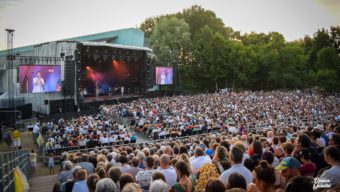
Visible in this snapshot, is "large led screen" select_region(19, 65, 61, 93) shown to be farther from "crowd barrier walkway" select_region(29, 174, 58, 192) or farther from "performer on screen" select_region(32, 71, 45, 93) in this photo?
"crowd barrier walkway" select_region(29, 174, 58, 192)

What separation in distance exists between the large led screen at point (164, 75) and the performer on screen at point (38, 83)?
55.0 ft

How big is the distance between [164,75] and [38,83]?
18.4 meters

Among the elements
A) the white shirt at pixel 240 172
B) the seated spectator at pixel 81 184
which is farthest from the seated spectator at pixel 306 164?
the seated spectator at pixel 81 184

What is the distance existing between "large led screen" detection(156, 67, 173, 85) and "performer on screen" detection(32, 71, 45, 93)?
1675 centimetres

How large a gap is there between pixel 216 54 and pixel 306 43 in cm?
2421

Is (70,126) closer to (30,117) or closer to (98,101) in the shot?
(30,117)

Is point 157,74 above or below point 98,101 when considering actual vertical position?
above

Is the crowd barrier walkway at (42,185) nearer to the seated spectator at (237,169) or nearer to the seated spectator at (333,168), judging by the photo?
the seated spectator at (237,169)

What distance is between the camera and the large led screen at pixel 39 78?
24.8m

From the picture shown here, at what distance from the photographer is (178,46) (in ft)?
179

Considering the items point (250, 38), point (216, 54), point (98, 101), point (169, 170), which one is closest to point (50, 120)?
point (98, 101)

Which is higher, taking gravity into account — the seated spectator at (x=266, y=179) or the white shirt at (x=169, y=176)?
the seated spectator at (x=266, y=179)

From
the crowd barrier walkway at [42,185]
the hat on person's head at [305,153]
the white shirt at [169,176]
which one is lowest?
the crowd barrier walkway at [42,185]

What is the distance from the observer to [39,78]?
25.8m
